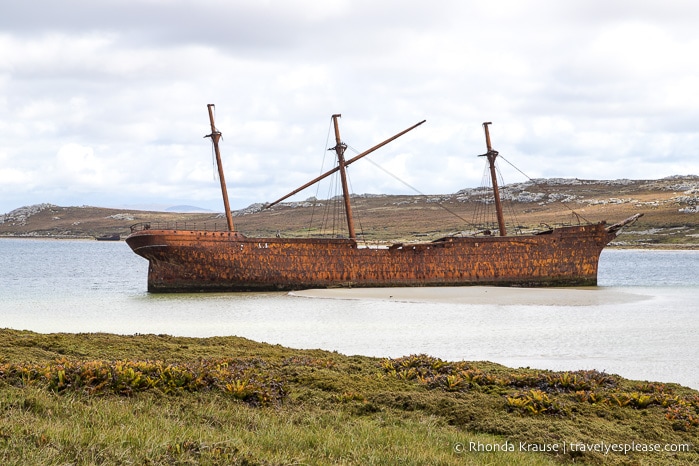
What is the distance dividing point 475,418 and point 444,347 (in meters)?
9.27

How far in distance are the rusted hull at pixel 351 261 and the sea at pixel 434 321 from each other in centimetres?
180

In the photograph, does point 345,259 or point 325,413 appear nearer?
point 325,413

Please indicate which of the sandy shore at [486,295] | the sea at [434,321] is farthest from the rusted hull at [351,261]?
the sea at [434,321]

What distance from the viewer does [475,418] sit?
33.2ft

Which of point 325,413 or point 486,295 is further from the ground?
point 325,413

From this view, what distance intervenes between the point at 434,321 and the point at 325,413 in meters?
15.6

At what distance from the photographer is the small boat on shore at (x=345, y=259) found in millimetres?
39812

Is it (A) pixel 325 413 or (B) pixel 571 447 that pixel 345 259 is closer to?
(A) pixel 325 413

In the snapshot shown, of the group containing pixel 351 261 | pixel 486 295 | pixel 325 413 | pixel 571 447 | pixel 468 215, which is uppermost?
pixel 468 215

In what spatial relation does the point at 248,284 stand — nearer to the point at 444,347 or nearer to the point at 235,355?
the point at 444,347

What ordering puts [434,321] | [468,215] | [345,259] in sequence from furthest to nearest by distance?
[468,215], [345,259], [434,321]

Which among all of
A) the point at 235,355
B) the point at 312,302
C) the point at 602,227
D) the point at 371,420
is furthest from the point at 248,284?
the point at 371,420

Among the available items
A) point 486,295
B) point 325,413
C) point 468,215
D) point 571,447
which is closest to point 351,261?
point 486,295

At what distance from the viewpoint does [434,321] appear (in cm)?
2538
